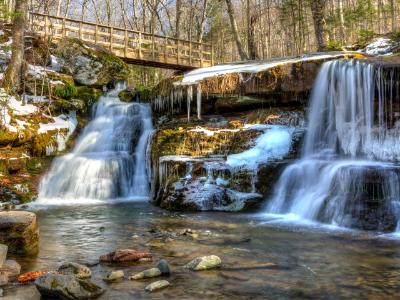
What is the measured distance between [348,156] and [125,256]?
23.1 ft

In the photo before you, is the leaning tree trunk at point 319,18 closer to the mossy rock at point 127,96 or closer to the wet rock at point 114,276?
the mossy rock at point 127,96

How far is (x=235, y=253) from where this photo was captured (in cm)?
644

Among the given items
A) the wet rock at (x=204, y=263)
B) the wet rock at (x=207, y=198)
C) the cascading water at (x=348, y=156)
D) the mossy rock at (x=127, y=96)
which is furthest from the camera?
the mossy rock at (x=127, y=96)

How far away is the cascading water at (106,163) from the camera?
43.0ft

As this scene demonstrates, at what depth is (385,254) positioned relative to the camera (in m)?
6.31

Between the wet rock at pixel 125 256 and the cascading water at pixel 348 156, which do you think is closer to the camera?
the wet rock at pixel 125 256

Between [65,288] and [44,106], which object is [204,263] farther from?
[44,106]

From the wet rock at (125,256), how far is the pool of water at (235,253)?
0.15 metres

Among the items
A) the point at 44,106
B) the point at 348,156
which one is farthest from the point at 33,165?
the point at 348,156

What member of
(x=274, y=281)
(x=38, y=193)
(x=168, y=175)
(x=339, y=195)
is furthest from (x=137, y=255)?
(x=38, y=193)

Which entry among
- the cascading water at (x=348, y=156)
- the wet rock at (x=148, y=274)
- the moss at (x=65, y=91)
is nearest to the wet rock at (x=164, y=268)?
the wet rock at (x=148, y=274)

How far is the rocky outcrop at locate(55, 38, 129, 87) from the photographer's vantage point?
18.3 metres

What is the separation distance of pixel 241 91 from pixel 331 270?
8.82m

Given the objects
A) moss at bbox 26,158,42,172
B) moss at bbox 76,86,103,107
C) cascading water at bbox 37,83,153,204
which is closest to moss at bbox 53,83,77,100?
moss at bbox 76,86,103,107
